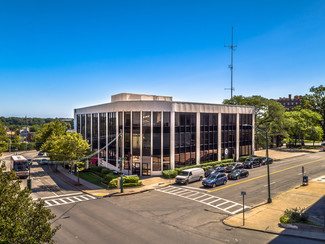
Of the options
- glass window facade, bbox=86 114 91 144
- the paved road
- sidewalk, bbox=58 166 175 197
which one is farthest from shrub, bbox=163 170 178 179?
glass window facade, bbox=86 114 91 144

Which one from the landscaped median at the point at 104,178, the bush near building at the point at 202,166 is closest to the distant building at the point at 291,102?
the bush near building at the point at 202,166

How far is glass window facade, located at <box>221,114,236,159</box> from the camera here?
52.9 m

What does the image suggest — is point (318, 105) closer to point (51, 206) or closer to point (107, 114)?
point (107, 114)

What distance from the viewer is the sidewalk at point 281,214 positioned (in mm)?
19112

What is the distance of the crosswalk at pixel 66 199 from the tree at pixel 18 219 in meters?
17.7

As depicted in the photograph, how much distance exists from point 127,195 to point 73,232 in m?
12.7

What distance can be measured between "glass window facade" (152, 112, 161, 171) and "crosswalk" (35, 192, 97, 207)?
13668 millimetres

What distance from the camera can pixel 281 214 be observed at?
2328cm

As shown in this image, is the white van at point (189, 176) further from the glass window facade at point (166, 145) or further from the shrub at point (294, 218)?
the shrub at point (294, 218)

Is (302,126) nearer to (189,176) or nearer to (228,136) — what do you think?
(228,136)

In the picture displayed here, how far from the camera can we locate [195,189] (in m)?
33.6

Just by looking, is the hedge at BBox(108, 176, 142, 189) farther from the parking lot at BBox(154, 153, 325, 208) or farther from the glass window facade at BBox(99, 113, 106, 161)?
the glass window facade at BBox(99, 113, 106, 161)

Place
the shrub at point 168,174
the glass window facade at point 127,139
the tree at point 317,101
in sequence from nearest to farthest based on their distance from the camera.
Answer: the shrub at point 168,174
the glass window facade at point 127,139
the tree at point 317,101

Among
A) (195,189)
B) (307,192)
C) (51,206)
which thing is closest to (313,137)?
(307,192)
